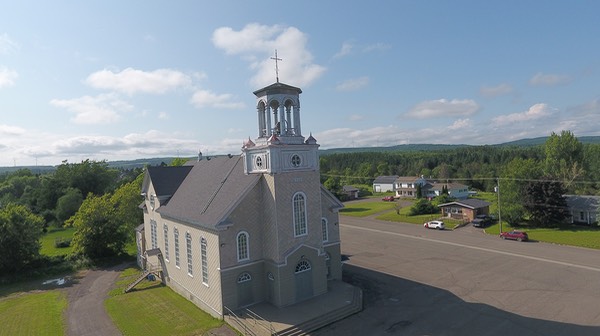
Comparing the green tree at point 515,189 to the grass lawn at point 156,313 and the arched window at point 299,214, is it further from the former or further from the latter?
the grass lawn at point 156,313

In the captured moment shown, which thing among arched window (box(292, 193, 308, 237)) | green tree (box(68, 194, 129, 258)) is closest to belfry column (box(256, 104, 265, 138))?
arched window (box(292, 193, 308, 237))

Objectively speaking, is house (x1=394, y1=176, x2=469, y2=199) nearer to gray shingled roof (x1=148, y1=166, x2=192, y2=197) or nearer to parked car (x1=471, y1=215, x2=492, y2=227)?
parked car (x1=471, y1=215, x2=492, y2=227)

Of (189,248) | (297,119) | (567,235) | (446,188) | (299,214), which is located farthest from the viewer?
(446,188)

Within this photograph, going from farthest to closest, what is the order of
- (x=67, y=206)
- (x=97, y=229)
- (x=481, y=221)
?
(x=67, y=206) < (x=481, y=221) < (x=97, y=229)

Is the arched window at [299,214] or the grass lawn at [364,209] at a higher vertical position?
the arched window at [299,214]

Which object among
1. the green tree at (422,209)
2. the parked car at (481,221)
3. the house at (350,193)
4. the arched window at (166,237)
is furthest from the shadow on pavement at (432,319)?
the house at (350,193)

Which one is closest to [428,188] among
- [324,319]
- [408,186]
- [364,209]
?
[408,186]

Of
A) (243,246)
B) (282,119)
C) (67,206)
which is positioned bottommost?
(67,206)

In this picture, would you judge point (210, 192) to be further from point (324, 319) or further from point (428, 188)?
point (428, 188)
